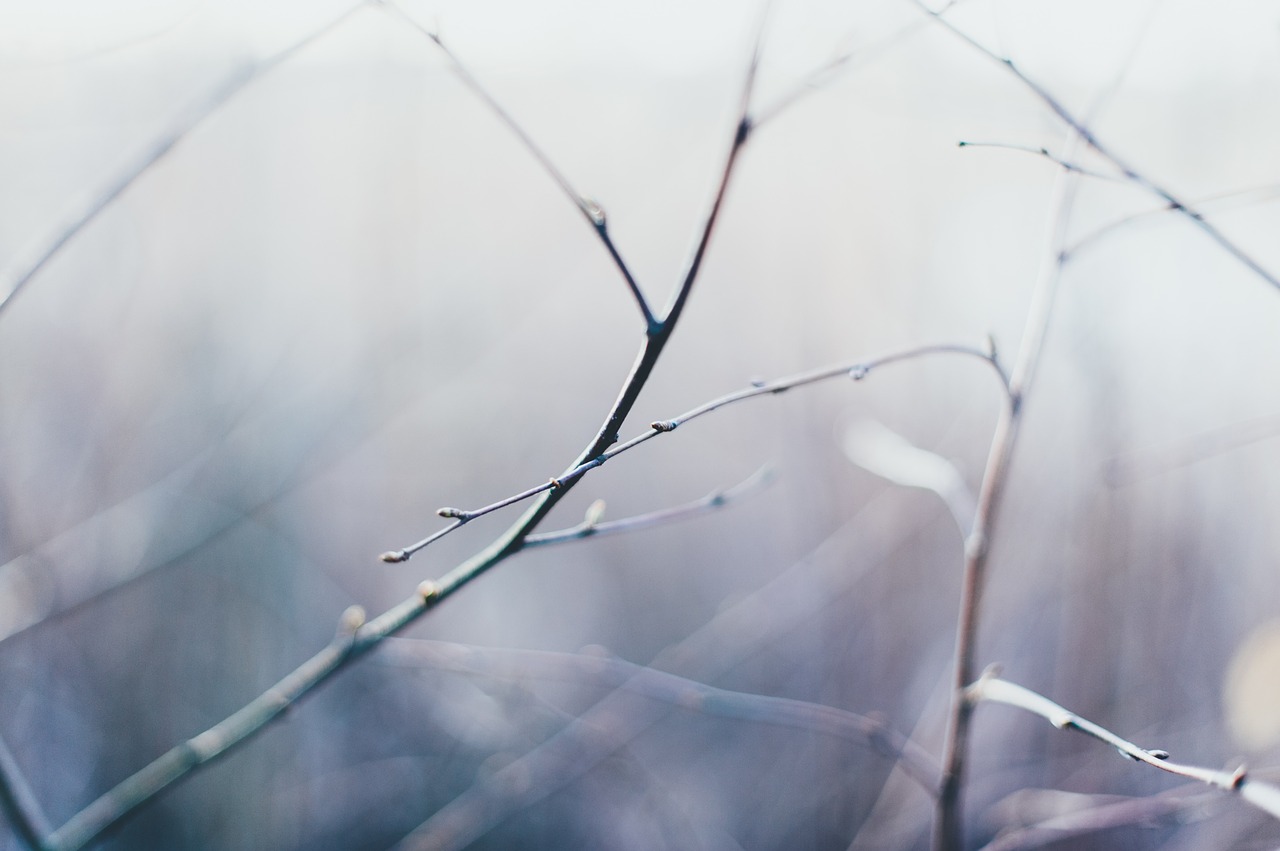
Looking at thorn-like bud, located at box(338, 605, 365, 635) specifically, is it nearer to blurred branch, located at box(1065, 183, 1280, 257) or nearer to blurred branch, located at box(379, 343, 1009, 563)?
blurred branch, located at box(379, 343, 1009, 563)

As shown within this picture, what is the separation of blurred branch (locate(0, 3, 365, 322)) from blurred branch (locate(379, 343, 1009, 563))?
0.26 meters

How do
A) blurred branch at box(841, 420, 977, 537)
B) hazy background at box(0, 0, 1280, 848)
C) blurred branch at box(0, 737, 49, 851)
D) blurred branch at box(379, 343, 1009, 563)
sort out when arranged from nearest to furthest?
blurred branch at box(379, 343, 1009, 563), blurred branch at box(0, 737, 49, 851), blurred branch at box(841, 420, 977, 537), hazy background at box(0, 0, 1280, 848)

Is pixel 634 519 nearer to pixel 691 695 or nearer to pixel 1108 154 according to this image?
pixel 691 695

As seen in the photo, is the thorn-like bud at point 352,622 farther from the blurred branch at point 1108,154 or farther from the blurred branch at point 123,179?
the blurred branch at point 1108,154

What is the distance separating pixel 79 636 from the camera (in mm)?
1362

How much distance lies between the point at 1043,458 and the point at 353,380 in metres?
1.39

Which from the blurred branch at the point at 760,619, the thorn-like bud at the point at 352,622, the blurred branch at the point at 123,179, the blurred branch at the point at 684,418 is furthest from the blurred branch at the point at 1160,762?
the blurred branch at the point at 760,619

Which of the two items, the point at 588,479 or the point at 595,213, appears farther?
the point at 588,479

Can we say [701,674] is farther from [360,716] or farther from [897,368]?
[897,368]

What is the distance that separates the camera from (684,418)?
1.09 ft

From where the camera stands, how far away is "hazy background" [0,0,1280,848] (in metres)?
1.19

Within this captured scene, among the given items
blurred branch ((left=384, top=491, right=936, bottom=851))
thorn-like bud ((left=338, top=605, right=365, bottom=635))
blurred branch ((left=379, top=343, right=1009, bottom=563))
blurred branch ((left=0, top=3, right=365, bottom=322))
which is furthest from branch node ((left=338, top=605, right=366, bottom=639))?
blurred branch ((left=384, top=491, right=936, bottom=851))

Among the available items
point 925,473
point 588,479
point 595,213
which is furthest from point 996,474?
point 588,479

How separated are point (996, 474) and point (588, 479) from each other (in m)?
1.49
